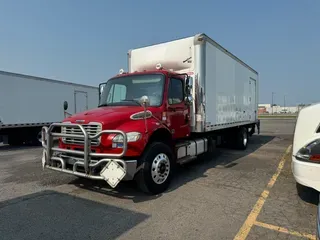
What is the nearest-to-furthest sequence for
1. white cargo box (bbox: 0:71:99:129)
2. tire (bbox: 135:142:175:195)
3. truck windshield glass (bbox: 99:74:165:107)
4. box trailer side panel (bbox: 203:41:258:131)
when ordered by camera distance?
1. tire (bbox: 135:142:175:195)
2. truck windshield glass (bbox: 99:74:165:107)
3. box trailer side panel (bbox: 203:41:258:131)
4. white cargo box (bbox: 0:71:99:129)

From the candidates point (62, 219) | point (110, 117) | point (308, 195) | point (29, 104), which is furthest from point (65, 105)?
point (308, 195)

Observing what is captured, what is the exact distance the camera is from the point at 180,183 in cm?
562

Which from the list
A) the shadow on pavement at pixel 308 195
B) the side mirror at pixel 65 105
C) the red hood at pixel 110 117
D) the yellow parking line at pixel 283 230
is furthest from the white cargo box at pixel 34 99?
the shadow on pavement at pixel 308 195

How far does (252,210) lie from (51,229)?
123 inches

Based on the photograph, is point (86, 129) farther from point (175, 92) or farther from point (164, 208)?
point (175, 92)

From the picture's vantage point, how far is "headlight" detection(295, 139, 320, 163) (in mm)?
3674

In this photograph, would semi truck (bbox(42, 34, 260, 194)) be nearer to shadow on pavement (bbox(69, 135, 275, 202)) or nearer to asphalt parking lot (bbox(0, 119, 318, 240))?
shadow on pavement (bbox(69, 135, 275, 202))

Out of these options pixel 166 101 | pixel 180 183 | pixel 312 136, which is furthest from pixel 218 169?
pixel 312 136

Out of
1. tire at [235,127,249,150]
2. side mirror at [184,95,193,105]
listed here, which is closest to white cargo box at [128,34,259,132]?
side mirror at [184,95,193,105]

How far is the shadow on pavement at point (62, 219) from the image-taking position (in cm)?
330

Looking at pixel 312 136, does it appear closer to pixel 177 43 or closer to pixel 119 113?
pixel 119 113

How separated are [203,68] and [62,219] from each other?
4.82 meters

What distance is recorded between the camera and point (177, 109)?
5914mm

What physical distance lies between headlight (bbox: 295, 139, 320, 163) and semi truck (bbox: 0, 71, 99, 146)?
1224cm
